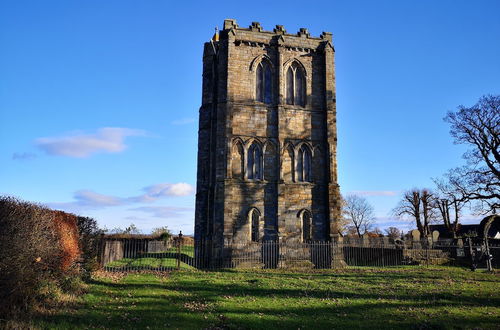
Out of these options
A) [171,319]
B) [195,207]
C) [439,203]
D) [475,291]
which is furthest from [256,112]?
[439,203]

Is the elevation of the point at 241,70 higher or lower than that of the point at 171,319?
higher

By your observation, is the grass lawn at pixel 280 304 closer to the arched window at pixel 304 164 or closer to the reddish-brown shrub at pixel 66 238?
the reddish-brown shrub at pixel 66 238

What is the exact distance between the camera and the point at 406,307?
1198 centimetres

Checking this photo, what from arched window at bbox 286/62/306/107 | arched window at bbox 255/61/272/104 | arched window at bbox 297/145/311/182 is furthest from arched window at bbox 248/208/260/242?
arched window at bbox 286/62/306/107

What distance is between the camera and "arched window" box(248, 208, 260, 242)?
82.5ft

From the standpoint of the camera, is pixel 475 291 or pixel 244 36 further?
pixel 244 36

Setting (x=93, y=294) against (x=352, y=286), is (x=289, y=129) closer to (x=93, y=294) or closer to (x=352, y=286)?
(x=352, y=286)

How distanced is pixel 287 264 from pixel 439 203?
30.7m

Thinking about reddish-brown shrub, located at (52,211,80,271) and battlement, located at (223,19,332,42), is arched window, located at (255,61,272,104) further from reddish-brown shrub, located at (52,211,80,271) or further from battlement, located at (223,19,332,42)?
reddish-brown shrub, located at (52,211,80,271)

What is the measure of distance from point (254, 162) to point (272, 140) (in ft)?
6.33

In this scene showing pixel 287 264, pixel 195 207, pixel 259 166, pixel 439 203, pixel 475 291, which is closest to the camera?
pixel 475 291

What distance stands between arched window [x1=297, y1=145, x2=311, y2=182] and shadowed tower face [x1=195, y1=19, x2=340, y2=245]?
7 cm

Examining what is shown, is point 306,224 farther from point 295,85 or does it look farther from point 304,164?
point 295,85

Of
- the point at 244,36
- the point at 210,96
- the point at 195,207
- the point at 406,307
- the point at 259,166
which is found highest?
the point at 244,36
